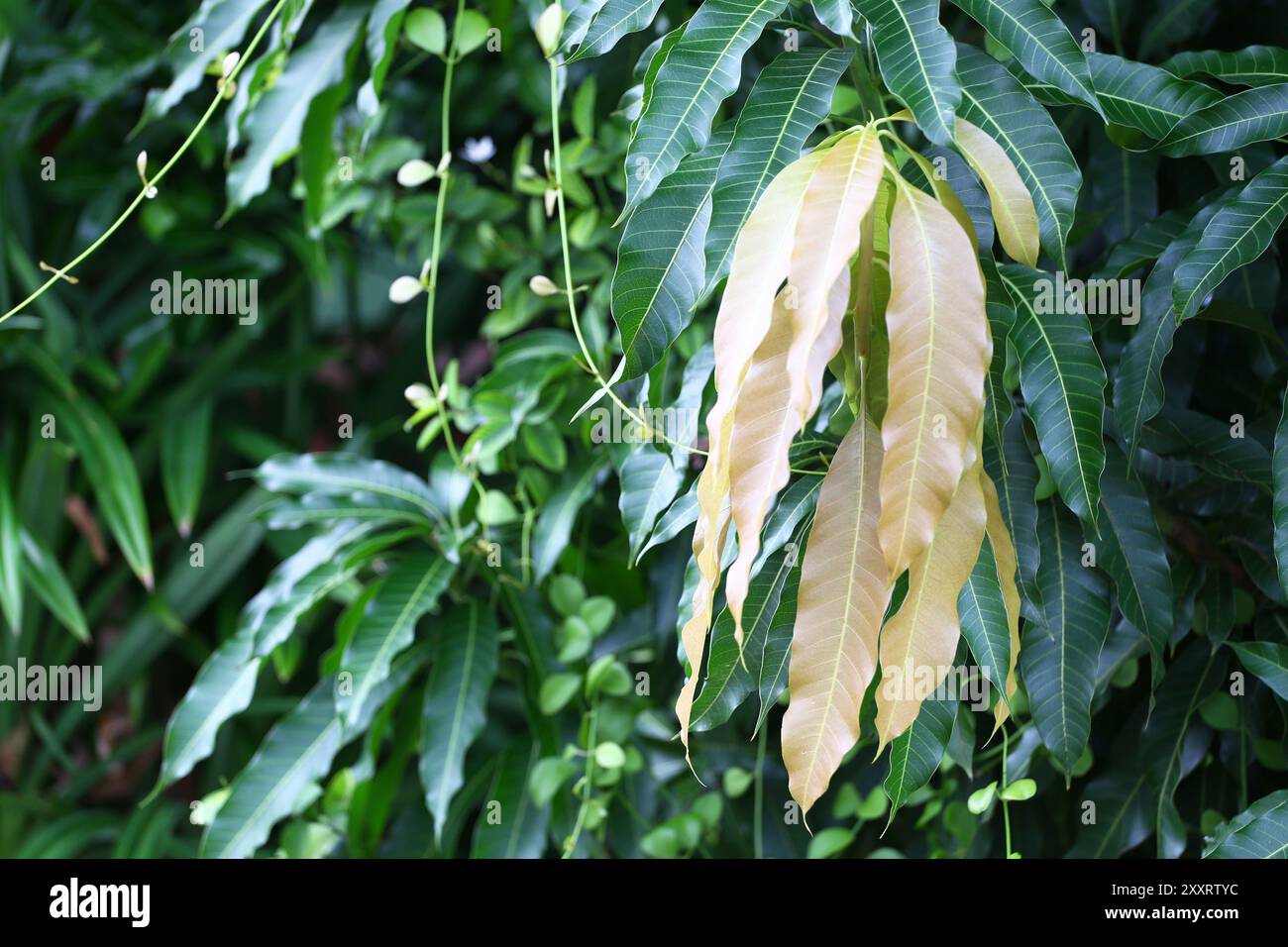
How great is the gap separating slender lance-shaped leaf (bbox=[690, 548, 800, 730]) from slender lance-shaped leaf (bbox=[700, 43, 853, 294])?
0.23m

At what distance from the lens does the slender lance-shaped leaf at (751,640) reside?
75 cm

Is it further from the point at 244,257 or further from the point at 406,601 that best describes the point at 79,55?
the point at 406,601

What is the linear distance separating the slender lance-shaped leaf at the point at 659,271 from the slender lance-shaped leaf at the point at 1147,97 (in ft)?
0.99

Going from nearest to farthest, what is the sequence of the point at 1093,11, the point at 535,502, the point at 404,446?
the point at 1093,11
the point at 535,502
the point at 404,446

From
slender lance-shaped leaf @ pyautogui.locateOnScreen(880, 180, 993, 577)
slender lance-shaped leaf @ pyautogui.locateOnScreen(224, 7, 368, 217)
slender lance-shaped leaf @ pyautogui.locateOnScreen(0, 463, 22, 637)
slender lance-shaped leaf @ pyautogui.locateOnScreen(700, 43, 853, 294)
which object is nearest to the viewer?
slender lance-shaped leaf @ pyautogui.locateOnScreen(880, 180, 993, 577)

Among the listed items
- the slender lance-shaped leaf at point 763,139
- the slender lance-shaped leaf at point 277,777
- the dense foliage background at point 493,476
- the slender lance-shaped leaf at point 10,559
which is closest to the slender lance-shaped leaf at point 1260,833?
the dense foliage background at point 493,476

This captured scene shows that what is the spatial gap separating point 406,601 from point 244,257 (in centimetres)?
85

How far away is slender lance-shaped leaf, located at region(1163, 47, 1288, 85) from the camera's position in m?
0.80

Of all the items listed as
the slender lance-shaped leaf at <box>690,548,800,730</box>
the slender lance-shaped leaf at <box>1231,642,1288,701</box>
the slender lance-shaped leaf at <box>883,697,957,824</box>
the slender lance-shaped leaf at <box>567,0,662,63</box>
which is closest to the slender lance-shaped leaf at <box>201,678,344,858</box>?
the slender lance-shaped leaf at <box>690,548,800,730</box>

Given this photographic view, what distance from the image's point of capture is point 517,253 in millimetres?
1375

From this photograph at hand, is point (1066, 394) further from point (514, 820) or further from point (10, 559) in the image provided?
point (10, 559)

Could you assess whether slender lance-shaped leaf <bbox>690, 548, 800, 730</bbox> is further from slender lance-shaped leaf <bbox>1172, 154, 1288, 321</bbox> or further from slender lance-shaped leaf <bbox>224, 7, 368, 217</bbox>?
slender lance-shaped leaf <bbox>224, 7, 368, 217</bbox>

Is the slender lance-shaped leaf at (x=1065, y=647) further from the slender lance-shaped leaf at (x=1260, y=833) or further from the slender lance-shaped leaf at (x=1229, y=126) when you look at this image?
the slender lance-shaped leaf at (x=1229, y=126)
